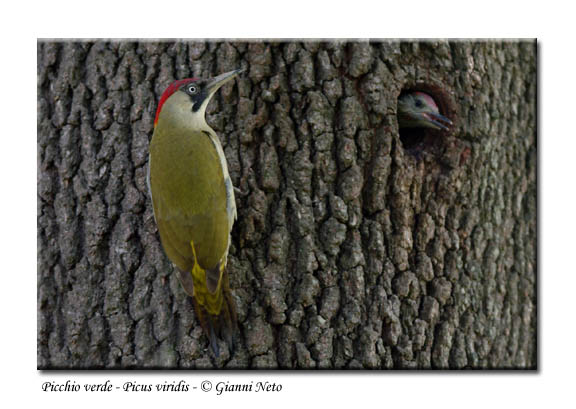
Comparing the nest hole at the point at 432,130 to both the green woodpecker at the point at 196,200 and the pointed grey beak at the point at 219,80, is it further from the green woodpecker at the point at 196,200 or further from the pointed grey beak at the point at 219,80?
the green woodpecker at the point at 196,200

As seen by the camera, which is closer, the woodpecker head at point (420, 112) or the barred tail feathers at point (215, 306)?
the barred tail feathers at point (215, 306)

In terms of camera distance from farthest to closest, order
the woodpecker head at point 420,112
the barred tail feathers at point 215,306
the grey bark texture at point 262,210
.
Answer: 1. the woodpecker head at point 420,112
2. the grey bark texture at point 262,210
3. the barred tail feathers at point 215,306

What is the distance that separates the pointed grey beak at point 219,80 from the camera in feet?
7.48

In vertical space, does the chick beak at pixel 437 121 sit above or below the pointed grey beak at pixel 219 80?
below

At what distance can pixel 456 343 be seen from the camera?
2.61 m

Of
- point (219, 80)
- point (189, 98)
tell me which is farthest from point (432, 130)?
point (189, 98)

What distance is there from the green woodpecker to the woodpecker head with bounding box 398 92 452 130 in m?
0.85

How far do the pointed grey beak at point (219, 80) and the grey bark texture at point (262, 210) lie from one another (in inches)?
3.6

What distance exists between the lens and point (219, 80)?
2301 millimetres

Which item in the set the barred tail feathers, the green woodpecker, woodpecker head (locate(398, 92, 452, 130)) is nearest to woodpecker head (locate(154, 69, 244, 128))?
the green woodpecker

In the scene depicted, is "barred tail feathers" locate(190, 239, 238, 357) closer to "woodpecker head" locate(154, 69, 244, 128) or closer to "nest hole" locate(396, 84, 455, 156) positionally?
"woodpecker head" locate(154, 69, 244, 128)

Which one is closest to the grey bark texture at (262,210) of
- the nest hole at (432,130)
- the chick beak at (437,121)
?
the nest hole at (432,130)

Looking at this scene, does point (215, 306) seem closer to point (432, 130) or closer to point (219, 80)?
point (219, 80)
